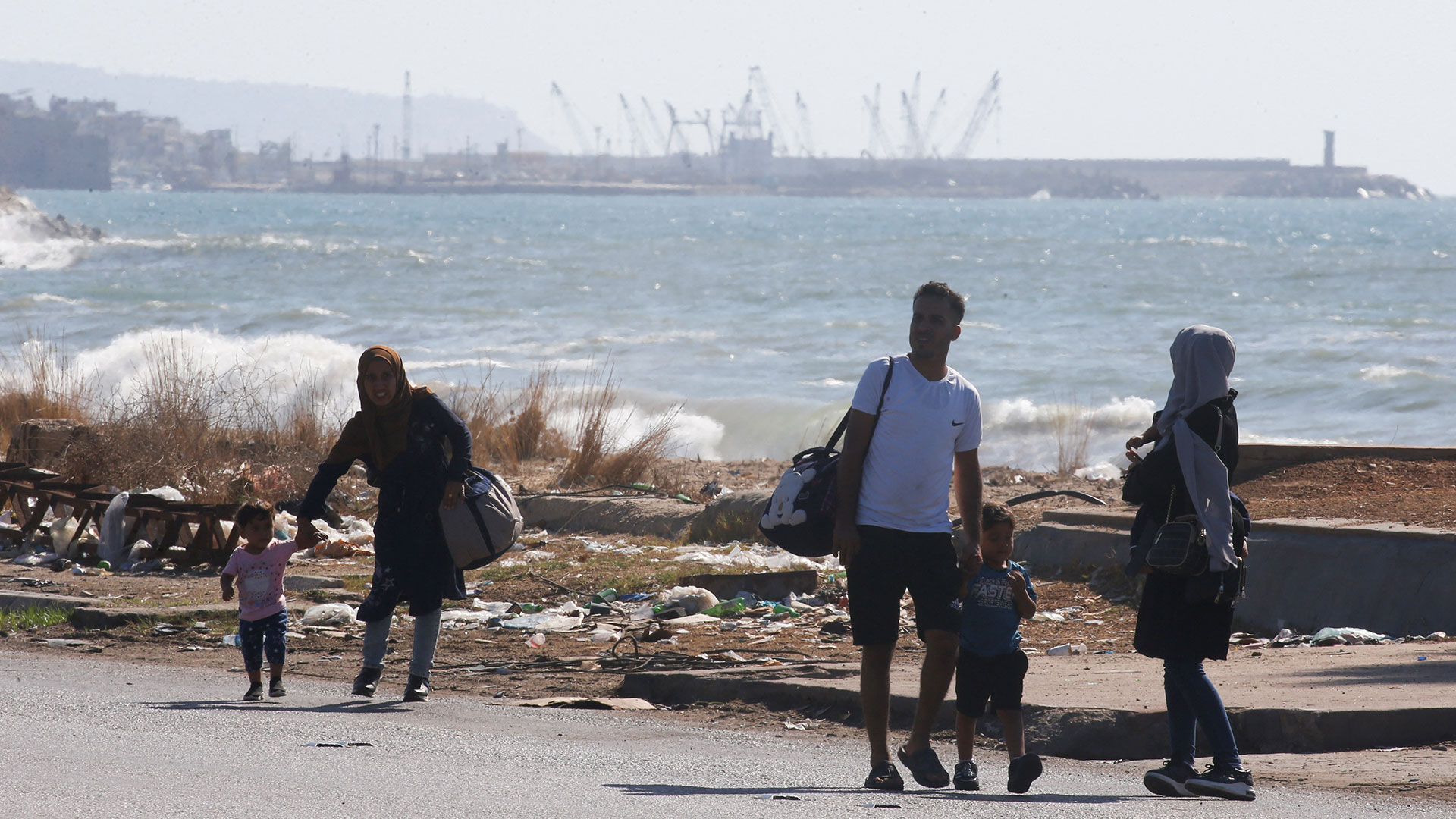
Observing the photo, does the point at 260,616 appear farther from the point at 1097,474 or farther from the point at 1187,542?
the point at 1097,474

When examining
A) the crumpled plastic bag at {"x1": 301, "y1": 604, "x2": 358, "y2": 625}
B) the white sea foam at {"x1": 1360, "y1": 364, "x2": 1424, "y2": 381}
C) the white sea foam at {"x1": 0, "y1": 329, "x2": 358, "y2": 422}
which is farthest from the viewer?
the white sea foam at {"x1": 1360, "y1": 364, "x2": 1424, "y2": 381}

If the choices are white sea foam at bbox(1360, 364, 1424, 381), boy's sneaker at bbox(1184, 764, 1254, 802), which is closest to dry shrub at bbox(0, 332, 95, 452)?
boy's sneaker at bbox(1184, 764, 1254, 802)

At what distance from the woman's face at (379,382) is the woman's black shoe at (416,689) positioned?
1.18 m

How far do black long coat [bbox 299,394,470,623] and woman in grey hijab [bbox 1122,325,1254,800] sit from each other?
276 cm

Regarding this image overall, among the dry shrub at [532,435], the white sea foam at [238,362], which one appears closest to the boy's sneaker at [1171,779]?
the dry shrub at [532,435]

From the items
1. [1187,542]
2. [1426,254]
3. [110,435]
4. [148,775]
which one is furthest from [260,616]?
[1426,254]

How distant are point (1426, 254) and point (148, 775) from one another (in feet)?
206

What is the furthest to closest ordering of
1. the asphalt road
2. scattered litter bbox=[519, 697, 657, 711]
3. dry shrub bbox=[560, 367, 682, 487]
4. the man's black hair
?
dry shrub bbox=[560, 367, 682, 487]
scattered litter bbox=[519, 697, 657, 711]
the man's black hair
the asphalt road

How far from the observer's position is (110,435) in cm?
1273

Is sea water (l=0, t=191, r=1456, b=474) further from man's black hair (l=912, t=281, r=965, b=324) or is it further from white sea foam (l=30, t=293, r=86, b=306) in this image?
man's black hair (l=912, t=281, r=965, b=324)

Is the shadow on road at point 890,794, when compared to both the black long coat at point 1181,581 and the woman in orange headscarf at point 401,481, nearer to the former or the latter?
the black long coat at point 1181,581

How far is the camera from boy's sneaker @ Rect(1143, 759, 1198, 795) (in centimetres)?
493

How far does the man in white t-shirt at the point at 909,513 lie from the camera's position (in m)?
4.92

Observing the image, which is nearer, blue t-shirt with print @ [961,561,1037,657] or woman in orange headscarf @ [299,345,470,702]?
blue t-shirt with print @ [961,561,1037,657]
